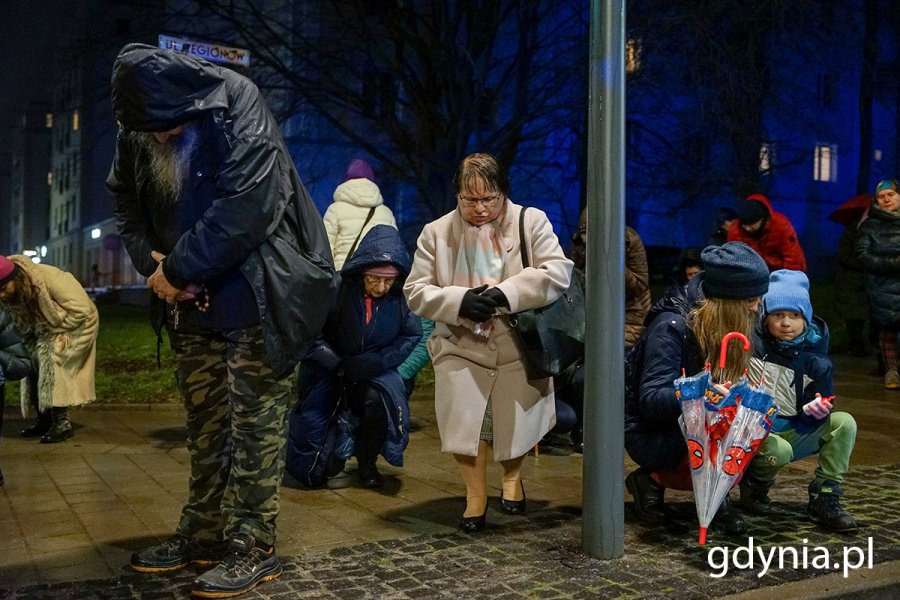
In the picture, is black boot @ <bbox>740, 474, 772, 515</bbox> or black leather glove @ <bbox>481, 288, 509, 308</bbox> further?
black boot @ <bbox>740, 474, 772, 515</bbox>

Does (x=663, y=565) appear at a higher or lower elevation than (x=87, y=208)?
lower

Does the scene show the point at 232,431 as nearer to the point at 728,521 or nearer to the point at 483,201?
the point at 483,201

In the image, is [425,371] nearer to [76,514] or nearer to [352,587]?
[76,514]

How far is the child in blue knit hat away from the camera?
4793 millimetres

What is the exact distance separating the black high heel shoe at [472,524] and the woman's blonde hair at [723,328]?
4.56 ft

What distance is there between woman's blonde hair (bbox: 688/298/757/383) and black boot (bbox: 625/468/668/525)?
766 millimetres

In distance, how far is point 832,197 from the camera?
1651 inches

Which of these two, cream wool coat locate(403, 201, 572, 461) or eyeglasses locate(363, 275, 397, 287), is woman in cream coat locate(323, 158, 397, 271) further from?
cream wool coat locate(403, 201, 572, 461)

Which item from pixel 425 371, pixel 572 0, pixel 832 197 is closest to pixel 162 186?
pixel 425 371

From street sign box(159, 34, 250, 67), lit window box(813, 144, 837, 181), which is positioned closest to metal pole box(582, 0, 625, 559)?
street sign box(159, 34, 250, 67)

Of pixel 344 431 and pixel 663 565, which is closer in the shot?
pixel 663 565

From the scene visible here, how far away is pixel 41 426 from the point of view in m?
7.84

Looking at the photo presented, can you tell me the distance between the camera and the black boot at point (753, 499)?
512cm

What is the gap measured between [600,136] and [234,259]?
1.69 metres
